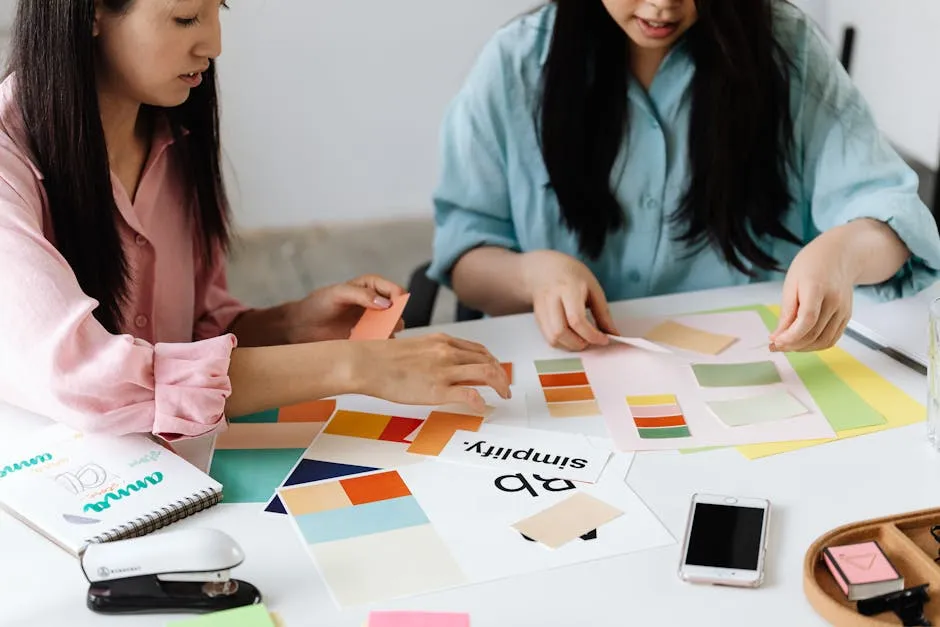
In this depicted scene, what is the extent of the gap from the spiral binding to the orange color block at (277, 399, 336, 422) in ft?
0.59

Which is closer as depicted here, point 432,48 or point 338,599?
point 338,599

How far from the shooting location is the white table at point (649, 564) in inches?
34.8

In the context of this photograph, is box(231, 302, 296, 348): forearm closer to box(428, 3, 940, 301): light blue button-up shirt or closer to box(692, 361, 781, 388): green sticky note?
box(428, 3, 940, 301): light blue button-up shirt

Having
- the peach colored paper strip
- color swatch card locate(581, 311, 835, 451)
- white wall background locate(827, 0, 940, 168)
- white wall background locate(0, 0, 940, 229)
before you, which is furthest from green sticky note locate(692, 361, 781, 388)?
white wall background locate(0, 0, 940, 229)

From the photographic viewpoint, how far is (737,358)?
133 centimetres

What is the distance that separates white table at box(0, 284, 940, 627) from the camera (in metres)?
0.88

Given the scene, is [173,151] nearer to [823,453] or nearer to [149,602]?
[149,602]

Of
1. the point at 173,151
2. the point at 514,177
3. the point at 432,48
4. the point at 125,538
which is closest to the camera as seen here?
the point at 125,538

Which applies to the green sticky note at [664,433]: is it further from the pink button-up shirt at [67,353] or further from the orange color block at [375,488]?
the pink button-up shirt at [67,353]

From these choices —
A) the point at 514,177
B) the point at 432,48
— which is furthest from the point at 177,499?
the point at 432,48

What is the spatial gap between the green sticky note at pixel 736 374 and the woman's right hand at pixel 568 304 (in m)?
0.13

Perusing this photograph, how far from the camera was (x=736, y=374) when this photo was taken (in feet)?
4.22

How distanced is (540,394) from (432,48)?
1786 millimetres

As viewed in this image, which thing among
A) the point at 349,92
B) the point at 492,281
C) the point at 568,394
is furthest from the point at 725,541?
the point at 349,92
